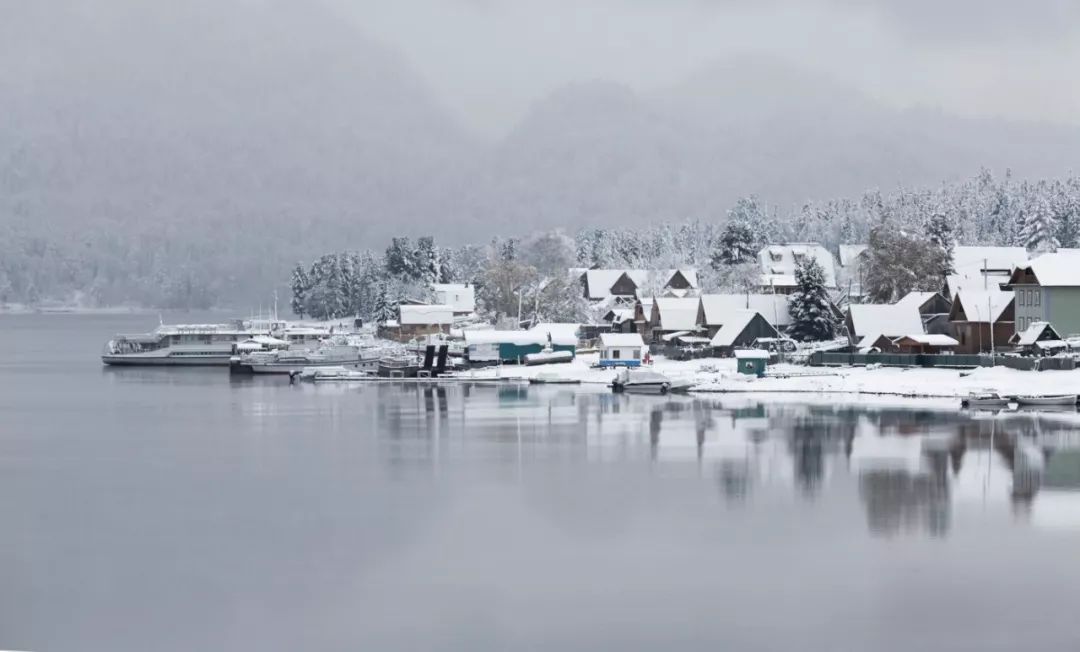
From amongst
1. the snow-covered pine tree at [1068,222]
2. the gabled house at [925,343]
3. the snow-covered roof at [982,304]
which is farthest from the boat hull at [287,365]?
the snow-covered pine tree at [1068,222]

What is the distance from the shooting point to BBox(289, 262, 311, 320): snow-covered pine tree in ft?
607

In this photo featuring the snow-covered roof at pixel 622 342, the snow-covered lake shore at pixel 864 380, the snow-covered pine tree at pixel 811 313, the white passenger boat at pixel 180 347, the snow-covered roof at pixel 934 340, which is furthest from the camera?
the white passenger boat at pixel 180 347

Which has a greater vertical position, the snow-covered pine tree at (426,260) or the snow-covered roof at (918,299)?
the snow-covered pine tree at (426,260)

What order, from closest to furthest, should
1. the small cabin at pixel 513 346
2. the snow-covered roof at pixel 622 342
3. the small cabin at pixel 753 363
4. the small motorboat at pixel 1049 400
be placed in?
the small motorboat at pixel 1049 400 < the small cabin at pixel 753 363 < the snow-covered roof at pixel 622 342 < the small cabin at pixel 513 346

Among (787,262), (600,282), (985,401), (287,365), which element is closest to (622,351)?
(287,365)

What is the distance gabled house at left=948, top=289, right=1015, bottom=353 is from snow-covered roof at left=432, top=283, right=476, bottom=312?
202 feet

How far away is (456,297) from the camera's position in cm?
12812

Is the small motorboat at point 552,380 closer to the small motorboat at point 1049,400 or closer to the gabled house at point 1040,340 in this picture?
the gabled house at point 1040,340

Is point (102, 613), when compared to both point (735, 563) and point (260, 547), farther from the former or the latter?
point (735, 563)

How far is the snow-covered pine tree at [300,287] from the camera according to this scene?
18488 cm

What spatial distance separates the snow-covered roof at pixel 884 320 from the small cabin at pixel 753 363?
23.5 feet

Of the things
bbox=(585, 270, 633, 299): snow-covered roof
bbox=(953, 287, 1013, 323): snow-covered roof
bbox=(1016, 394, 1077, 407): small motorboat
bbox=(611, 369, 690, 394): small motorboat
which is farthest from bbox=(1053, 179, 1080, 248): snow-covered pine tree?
bbox=(1016, 394, 1077, 407): small motorboat

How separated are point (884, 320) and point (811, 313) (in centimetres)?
661

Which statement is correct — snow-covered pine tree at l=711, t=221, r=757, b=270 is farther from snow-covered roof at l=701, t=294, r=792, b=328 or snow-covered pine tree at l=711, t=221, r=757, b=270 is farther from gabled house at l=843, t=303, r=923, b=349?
gabled house at l=843, t=303, r=923, b=349
